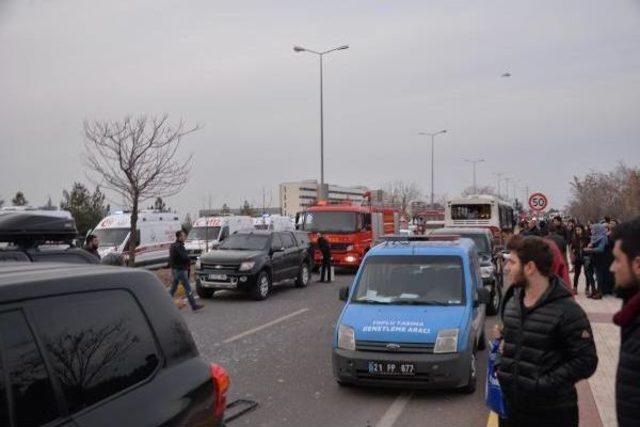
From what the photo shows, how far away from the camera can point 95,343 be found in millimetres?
2668

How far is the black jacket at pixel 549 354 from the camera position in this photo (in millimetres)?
3494

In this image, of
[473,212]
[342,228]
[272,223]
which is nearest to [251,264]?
[342,228]

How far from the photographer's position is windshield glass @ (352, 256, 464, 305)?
791cm

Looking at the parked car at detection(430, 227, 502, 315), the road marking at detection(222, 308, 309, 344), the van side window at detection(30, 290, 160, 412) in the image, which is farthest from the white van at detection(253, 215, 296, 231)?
the van side window at detection(30, 290, 160, 412)

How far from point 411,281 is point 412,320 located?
988 mm

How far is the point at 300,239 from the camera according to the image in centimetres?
1981

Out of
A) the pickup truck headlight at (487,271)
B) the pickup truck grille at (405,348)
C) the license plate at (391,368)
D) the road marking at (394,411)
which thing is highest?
the pickup truck headlight at (487,271)

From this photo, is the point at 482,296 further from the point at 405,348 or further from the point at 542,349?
the point at 542,349

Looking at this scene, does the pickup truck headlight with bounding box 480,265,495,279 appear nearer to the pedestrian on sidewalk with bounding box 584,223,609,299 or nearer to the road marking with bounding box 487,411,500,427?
the pedestrian on sidewalk with bounding box 584,223,609,299

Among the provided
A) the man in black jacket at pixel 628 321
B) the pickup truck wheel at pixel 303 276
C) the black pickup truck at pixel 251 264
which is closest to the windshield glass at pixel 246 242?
the black pickup truck at pixel 251 264

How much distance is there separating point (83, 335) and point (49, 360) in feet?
0.72

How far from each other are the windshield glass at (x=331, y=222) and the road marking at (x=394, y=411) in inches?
653

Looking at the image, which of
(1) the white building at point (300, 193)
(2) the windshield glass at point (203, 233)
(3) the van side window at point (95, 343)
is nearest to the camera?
(3) the van side window at point (95, 343)

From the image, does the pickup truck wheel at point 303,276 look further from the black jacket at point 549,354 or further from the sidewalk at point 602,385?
the black jacket at point 549,354
